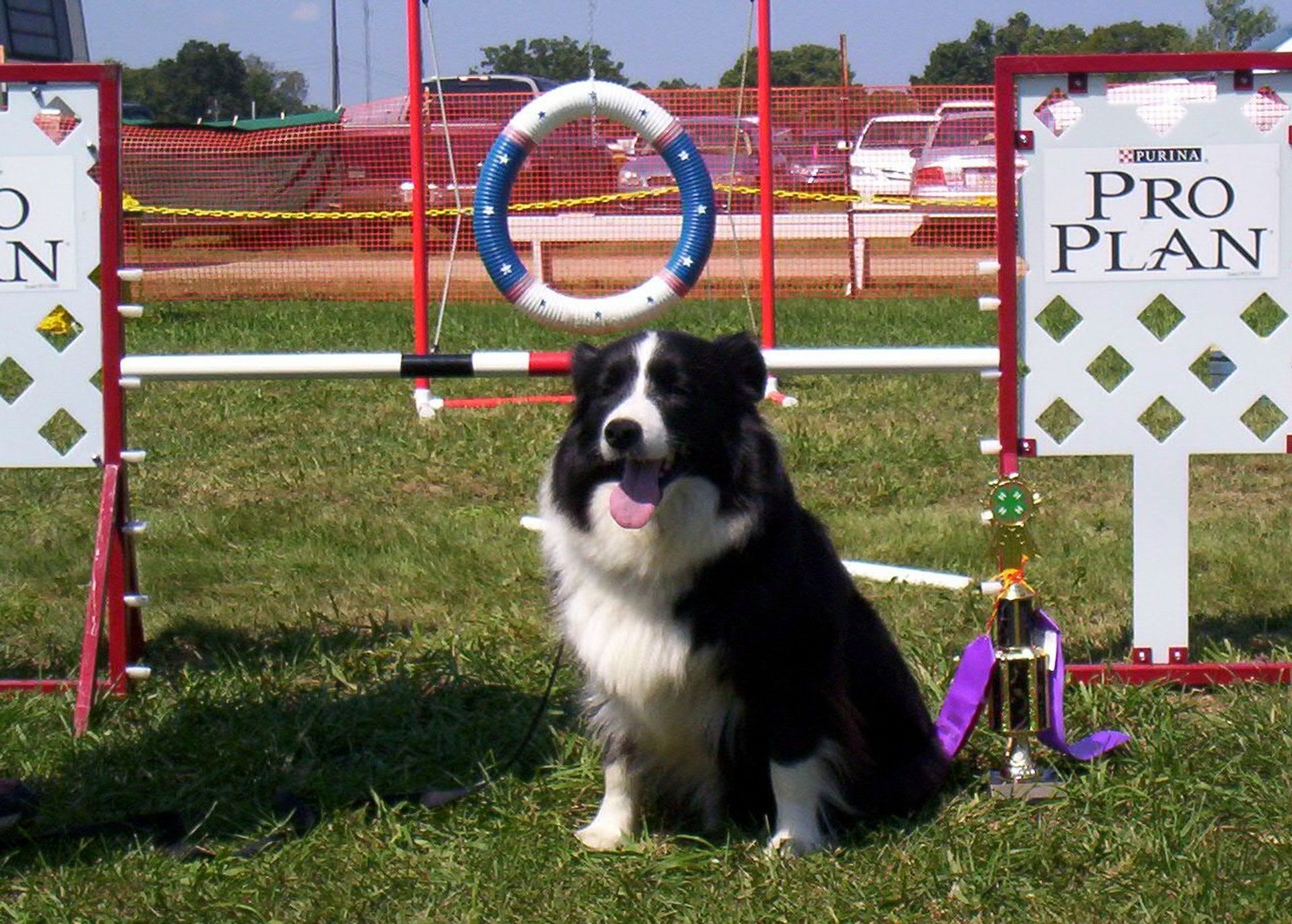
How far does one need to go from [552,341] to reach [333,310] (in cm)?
332

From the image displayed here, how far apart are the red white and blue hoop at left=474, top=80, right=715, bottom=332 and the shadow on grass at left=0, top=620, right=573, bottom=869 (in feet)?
10.3

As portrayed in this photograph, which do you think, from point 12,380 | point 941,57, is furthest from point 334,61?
point 12,380

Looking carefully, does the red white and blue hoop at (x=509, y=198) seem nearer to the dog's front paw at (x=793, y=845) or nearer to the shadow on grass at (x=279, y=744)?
the shadow on grass at (x=279, y=744)

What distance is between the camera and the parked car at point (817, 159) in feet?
50.0

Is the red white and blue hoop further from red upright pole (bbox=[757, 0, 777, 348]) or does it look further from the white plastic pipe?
the white plastic pipe

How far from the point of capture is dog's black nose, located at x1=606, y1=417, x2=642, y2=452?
3.12 metres

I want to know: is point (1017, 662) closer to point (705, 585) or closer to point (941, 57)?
point (705, 585)

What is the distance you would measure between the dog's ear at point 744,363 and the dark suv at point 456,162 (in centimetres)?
983

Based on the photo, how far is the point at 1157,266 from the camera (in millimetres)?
4180

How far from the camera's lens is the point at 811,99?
15.0m

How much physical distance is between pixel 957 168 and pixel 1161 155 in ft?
38.7

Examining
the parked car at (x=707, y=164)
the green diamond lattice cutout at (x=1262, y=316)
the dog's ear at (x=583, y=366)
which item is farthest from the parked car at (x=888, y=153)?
the dog's ear at (x=583, y=366)

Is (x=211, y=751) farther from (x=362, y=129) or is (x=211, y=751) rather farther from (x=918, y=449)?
(x=362, y=129)

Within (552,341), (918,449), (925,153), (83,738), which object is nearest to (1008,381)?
(83,738)
